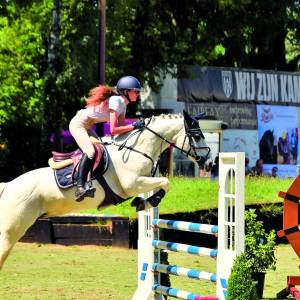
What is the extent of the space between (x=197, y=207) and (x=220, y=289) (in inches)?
355

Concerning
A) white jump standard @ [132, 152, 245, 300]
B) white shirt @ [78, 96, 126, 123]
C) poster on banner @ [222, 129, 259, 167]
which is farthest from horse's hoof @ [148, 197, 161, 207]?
poster on banner @ [222, 129, 259, 167]

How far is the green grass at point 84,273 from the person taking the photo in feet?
35.6

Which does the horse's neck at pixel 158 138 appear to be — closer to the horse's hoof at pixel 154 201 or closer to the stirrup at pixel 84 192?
the horse's hoof at pixel 154 201

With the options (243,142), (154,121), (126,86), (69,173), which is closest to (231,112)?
(243,142)

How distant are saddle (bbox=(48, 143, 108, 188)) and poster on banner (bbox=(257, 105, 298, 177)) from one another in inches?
1195

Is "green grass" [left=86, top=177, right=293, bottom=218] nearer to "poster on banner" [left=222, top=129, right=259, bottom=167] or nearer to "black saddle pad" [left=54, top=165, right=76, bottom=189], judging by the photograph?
"black saddle pad" [left=54, top=165, right=76, bottom=189]

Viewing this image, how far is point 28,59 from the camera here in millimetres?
34031

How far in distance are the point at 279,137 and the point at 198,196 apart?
76.3ft

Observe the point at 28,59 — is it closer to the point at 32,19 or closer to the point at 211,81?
the point at 32,19

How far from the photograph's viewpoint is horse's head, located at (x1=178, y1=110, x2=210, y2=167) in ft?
31.5

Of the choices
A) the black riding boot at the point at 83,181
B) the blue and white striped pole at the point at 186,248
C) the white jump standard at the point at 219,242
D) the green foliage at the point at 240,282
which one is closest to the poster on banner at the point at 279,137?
the white jump standard at the point at 219,242

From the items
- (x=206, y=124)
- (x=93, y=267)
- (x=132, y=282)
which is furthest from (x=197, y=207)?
(x=206, y=124)

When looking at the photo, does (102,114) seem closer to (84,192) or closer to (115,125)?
(115,125)

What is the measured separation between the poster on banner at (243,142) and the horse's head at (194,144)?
29.5 metres
